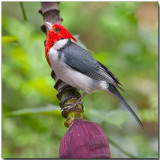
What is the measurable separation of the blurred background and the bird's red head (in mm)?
268

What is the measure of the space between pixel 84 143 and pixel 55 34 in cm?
56

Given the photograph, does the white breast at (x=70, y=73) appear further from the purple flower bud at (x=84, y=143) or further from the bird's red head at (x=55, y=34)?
the purple flower bud at (x=84, y=143)

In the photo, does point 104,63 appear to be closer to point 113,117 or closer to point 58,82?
point 113,117

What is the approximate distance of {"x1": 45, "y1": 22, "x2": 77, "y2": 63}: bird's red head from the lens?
4.09ft

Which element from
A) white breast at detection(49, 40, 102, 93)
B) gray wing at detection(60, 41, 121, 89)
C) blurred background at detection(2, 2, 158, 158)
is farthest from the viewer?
blurred background at detection(2, 2, 158, 158)

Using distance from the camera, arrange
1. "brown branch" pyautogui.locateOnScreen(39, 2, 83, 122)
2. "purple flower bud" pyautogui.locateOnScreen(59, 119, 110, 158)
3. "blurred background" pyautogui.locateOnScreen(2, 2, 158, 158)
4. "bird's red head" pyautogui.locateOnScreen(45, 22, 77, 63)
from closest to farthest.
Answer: "purple flower bud" pyautogui.locateOnScreen(59, 119, 110, 158) < "brown branch" pyautogui.locateOnScreen(39, 2, 83, 122) < "bird's red head" pyautogui.locateOnScreen(45, 22, 77, 63) < "blurred background" pyautogui.locateOnScreen(2, 2, 158, 158)

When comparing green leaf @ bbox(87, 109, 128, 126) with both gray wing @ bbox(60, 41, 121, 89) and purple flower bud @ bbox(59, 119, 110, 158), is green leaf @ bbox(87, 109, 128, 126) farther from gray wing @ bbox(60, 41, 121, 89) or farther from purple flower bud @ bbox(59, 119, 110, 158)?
purple flower bud @ bbox(59, 119, 110, 158)

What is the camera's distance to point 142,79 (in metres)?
2.62

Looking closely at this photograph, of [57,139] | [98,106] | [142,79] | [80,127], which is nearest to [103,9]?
[142,79]

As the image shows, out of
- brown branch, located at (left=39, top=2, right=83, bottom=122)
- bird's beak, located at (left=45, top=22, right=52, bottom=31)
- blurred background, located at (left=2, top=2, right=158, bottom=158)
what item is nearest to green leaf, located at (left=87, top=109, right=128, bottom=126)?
blurred background, located at (left=2, top=2, right=158, bottom=158)

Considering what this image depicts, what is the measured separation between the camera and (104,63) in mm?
2020

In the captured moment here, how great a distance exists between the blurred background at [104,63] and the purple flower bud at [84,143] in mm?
482

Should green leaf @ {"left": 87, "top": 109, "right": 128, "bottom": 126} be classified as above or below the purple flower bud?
above

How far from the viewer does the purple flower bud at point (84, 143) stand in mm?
940
